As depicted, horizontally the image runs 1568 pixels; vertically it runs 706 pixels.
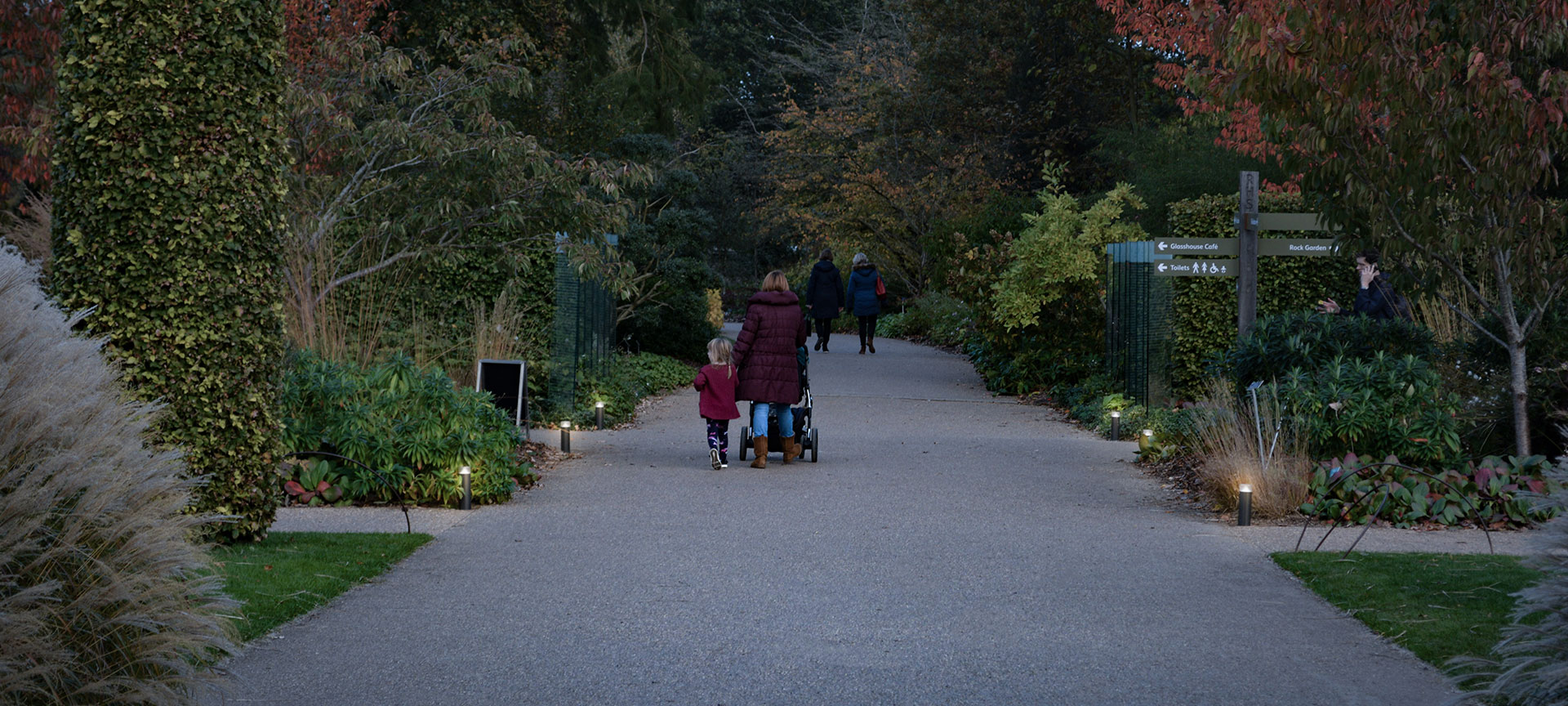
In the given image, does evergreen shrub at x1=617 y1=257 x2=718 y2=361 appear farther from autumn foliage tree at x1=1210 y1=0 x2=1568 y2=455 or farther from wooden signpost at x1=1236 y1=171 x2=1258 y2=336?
autumn foliage tree at x1=1210 y1=0 x2=1568 y2=455

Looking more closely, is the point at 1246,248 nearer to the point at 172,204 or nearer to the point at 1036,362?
the point at 1036,362

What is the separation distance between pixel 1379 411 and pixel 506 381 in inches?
290

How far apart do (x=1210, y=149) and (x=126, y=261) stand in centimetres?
1919

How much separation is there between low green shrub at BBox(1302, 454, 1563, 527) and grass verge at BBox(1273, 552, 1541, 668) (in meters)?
1.13

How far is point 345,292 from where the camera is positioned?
45.6 feet

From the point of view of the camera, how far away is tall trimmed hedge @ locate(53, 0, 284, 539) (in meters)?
6.90

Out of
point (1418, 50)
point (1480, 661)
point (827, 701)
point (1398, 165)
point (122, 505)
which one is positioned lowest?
point (827, 701)

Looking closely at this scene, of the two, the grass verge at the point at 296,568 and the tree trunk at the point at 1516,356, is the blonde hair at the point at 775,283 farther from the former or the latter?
the tree trunk at the point at 1516,356

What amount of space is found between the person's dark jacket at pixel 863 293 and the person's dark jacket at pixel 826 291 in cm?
55

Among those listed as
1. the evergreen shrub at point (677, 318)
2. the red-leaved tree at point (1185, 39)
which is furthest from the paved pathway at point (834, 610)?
the evergreen shrub at point (677, 318)

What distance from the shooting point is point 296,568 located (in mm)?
6816

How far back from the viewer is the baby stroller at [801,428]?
462 inches

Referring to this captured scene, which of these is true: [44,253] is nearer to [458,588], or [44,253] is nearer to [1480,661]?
[458,588]

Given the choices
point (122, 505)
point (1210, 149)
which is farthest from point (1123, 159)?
point (122, 505)
